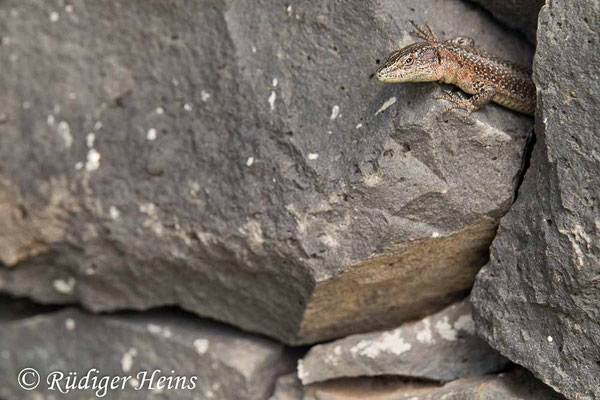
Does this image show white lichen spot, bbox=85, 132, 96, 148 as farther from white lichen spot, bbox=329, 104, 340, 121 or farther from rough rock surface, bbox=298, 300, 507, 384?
rough rock surface, bbox=298, 300, 507, 384

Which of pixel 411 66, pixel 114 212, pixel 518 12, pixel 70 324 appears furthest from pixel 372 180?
pixel 70 324

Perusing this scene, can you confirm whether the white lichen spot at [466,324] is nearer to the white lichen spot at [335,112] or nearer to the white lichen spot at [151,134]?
the white lichen spot at [335,112]

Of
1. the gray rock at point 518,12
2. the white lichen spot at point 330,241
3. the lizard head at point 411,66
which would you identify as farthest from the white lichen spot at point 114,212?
the gray rock at point 518,12

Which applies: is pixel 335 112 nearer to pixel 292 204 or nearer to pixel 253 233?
pixel 292 204

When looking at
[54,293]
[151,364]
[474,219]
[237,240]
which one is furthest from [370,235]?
[54,293]

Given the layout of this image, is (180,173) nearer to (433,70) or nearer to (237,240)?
(237,240)
